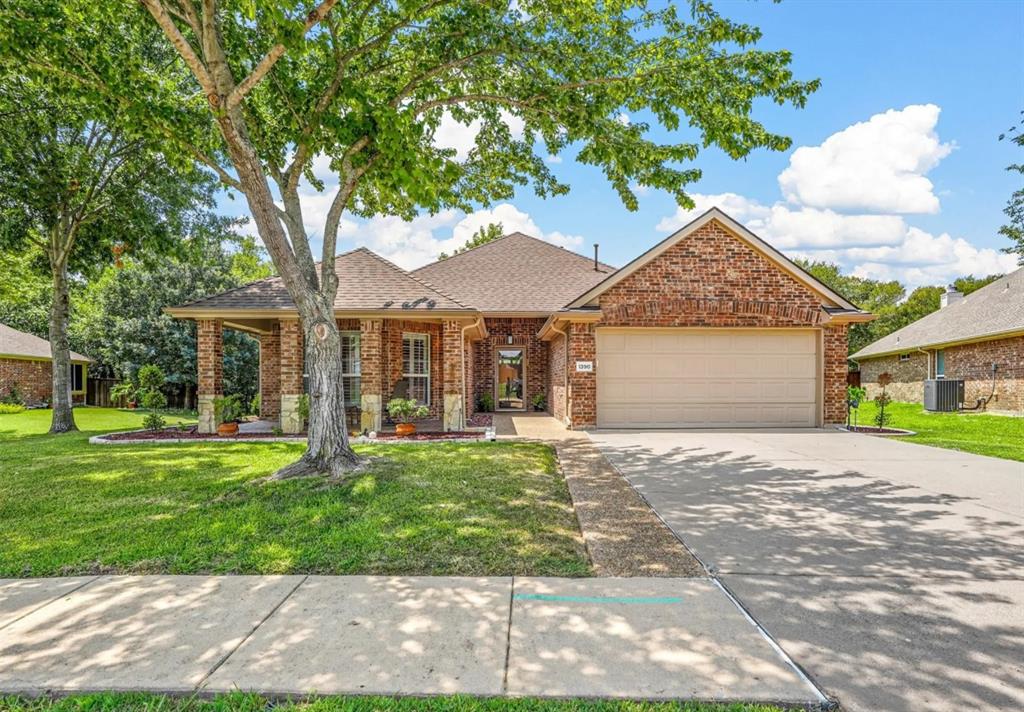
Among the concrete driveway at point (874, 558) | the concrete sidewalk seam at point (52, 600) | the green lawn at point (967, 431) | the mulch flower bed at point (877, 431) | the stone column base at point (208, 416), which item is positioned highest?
the stone column base at point (208, 416)

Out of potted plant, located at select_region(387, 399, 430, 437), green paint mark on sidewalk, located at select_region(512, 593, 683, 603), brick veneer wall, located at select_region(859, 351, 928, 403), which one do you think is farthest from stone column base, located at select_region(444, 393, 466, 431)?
brick veneer wall, located at select_region(859, 351, 928, 403)

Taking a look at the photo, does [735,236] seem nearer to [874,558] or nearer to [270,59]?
[874,558]

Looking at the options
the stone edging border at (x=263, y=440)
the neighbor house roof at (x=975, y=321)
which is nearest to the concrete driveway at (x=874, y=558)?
the stone edging border at (x=263, y=440)

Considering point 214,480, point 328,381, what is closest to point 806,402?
point 328,381

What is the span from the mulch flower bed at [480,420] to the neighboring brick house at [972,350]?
1619 centimetres

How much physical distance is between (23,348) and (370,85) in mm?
24066

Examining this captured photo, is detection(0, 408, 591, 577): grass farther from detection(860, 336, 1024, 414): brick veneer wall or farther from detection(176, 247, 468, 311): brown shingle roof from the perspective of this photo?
detection(860, 336, 1024, 414): brick veneer wall

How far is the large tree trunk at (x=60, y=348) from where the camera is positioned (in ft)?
42.9

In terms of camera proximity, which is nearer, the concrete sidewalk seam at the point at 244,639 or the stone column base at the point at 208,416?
the concrete sidewalk seam at the point at 244,639

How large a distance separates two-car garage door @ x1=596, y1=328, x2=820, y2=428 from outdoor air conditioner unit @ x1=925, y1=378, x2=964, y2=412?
32.1ft

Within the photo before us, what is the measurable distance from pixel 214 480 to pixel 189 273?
2108 cm

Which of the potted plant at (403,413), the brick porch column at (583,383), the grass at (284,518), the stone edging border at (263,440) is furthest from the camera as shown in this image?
the brick porch column at (583,383)

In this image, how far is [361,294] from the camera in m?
11.7

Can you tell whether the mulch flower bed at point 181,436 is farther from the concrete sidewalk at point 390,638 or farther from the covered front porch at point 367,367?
the concrete sidewalk at point 390,638
